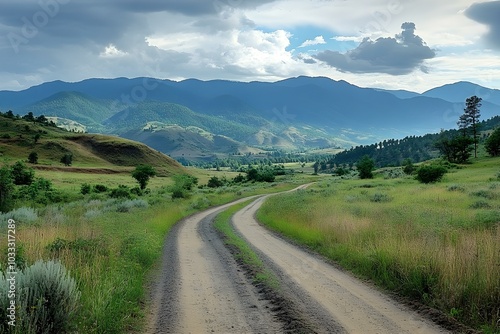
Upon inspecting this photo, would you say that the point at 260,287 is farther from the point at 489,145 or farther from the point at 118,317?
the point at 489,145

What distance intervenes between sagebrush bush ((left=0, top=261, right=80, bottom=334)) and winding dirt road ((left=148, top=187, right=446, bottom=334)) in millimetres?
Result: 2250

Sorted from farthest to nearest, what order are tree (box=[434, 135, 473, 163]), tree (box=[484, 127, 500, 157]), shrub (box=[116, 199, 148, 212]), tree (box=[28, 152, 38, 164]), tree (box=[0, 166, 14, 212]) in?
tree (box=[28, 152, 38, 164]) < tree (box=[434, 135, 473, 163]) < tree (box=[484, 127, 500, 157]) < tree (box=[0, 166, 14, 212]) < shrub (box=[116, 199, 148, 212])

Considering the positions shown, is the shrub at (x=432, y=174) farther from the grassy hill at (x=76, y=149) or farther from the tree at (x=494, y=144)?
the grassy hill at (x=76, y=149)

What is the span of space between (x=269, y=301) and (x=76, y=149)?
177951 mm

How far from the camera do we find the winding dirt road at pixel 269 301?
920 centimetres

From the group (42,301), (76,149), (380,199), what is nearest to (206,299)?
(42,301)

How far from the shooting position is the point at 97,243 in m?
14.3

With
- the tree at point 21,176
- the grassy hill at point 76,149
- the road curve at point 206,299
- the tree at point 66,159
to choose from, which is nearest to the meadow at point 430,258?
the road curve at point 206,299

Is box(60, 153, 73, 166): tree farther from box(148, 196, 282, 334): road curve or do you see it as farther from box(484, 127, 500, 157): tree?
box(148, 196, 282, 334): road curve

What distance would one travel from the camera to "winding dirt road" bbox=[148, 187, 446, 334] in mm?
9195

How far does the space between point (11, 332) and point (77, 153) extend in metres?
177

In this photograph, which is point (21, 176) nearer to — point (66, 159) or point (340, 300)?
point (66, 159)

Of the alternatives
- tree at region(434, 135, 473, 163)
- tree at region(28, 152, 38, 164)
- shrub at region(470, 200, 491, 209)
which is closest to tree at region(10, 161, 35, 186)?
tree at region(28, 152, 38, 164)

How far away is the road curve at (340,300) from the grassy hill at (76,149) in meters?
136
